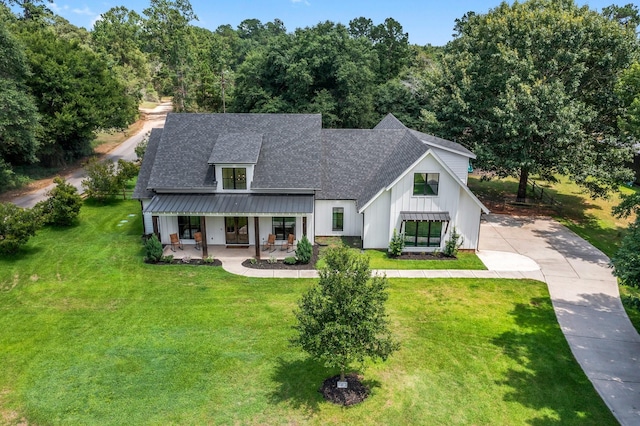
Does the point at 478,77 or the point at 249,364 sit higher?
the point at 478,77

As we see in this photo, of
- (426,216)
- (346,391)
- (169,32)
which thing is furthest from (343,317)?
(169,32)

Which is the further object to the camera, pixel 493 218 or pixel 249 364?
pixel 493 218

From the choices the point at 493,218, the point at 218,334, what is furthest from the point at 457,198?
the point at 218,334

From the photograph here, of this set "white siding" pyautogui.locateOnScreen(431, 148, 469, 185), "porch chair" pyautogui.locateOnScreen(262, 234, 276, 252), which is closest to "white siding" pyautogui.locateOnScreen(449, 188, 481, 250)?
"white siding" pyautogui.locateOnScreen(431, 148, 469, 185)

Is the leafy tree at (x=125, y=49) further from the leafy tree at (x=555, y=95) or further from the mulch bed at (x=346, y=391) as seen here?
the mulch bed at (x=346, y=391)

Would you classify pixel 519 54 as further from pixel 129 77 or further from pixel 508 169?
pixel 129 77

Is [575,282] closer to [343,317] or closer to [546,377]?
[546,377]

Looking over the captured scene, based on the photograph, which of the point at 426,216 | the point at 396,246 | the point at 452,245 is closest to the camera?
the point at 426,216
